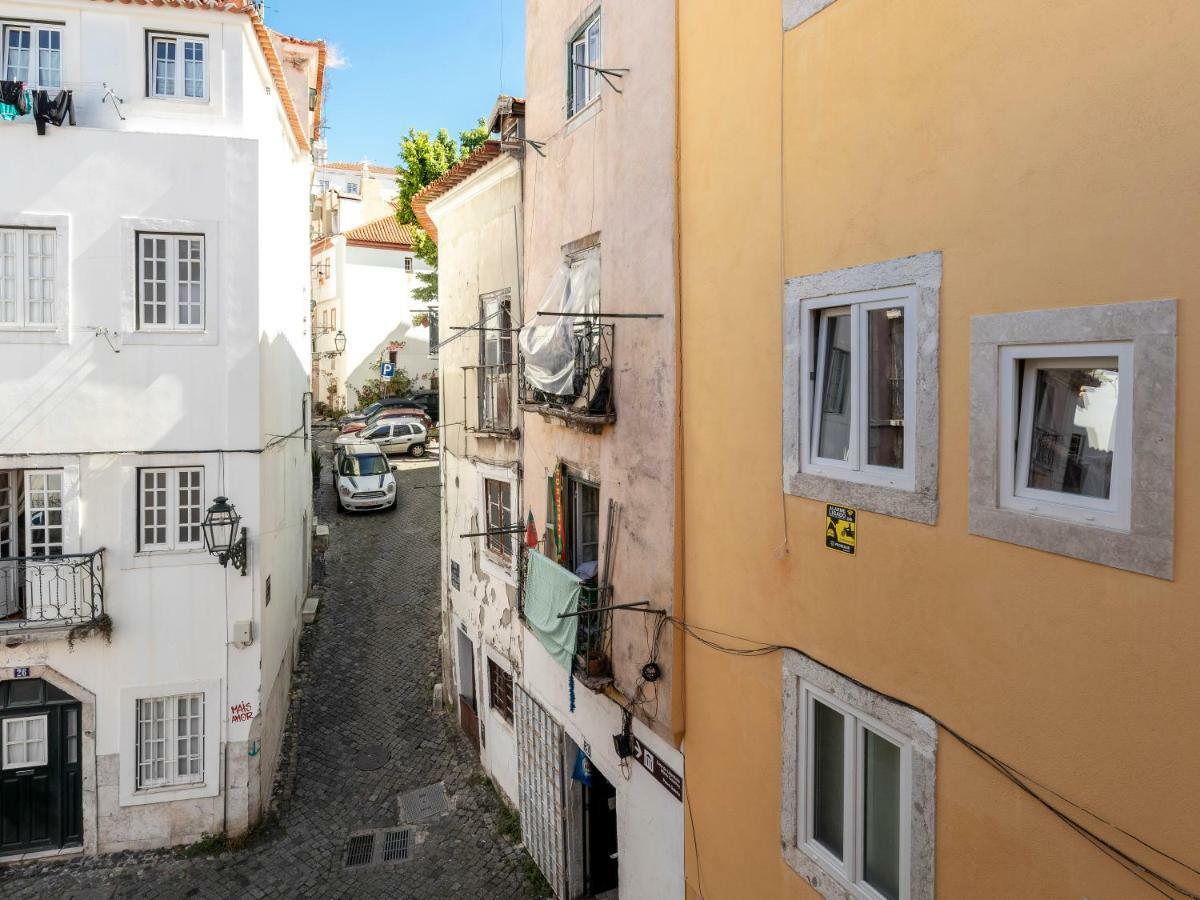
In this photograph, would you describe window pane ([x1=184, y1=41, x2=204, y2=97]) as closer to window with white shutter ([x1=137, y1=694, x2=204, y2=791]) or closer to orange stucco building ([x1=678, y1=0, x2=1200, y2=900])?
orange stucco building ([x1=678, y1=0, x2=1200, y2=900])

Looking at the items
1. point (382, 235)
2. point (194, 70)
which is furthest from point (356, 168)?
point (194, 70)

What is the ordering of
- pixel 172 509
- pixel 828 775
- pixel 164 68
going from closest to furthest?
pixel 828 775, pixel 164 68, pixel 172 509

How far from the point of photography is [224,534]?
12.7 metres

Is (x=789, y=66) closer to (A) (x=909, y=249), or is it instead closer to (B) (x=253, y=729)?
(A) (x=909, y=249)

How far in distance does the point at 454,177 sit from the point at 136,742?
10661 millimetres

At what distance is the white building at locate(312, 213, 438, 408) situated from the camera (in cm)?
4331

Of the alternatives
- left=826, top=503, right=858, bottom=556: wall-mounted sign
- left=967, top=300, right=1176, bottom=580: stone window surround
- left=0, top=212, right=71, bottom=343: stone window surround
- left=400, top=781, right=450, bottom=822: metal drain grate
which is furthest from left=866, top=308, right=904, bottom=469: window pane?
left=0, top=212, right=71, bottom=343: stone window surround

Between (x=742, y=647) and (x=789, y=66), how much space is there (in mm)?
4787

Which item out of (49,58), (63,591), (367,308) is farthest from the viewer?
(367,308)

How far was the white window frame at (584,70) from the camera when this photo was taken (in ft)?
32.5

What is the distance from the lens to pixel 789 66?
6.24 metres

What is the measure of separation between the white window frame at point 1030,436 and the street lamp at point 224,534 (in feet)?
37.7

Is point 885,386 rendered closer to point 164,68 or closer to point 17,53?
point 164,68

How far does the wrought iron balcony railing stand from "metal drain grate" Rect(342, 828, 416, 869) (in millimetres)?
5341
